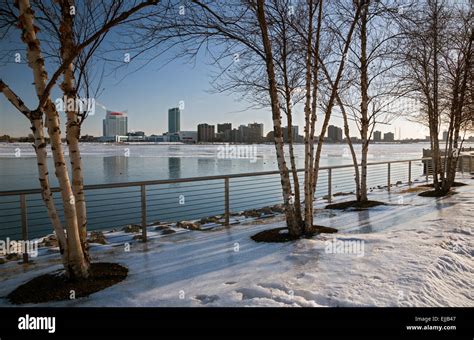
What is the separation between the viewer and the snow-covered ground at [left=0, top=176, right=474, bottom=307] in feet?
11.4

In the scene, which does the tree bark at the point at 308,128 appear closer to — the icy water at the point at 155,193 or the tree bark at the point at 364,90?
the icy water at the point at 155,193

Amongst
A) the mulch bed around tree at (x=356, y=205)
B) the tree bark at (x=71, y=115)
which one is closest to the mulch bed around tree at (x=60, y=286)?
the tree bark at (x=71, y=115)

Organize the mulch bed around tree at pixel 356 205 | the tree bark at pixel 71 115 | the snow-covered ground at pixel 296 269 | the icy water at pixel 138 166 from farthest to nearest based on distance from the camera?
the icy water at pixel 138 166
the mulch bed around tree at pixel 356 205
the tree bark at pixel 71 115
the snow-covered ground at pixel 296 269

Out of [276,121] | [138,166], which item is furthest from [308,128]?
[138,166]

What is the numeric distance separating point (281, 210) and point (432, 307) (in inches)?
261

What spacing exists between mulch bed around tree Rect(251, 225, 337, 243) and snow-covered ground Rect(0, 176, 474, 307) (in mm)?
227

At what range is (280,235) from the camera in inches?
237

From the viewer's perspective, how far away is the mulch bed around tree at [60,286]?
3568 mm

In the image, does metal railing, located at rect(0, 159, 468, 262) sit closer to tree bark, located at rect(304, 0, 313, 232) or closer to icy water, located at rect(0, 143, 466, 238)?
icy water, located at rect(0, 143, 466, 238)

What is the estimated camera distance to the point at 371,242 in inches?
214

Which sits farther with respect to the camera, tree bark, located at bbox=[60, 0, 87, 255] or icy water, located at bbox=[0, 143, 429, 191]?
icy water, located at bbox=[0, 143, 429, 191]

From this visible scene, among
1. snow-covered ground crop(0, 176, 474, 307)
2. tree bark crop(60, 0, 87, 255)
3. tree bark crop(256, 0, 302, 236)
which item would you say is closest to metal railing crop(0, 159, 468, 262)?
tree bark crop(60, 0, 87, 255)

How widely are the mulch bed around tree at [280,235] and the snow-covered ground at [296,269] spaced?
8.9 inches
